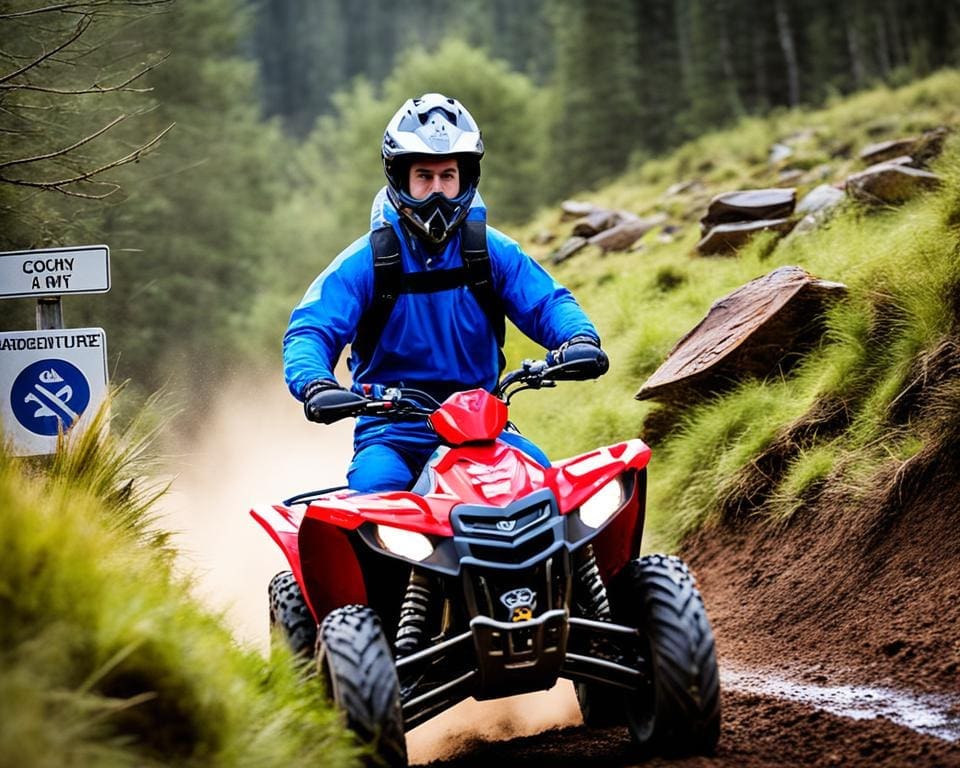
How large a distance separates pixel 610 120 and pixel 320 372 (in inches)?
1561

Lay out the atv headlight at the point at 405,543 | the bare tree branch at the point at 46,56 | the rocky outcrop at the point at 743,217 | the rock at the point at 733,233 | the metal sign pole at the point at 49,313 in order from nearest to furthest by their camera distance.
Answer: the atv headlight at the point at 405,543, the bare tree branch at the point at 46,56, the metal sign pole at the point at 49,313, the rock at the point at 733,233, the rocky outcrop at the point at 743,217

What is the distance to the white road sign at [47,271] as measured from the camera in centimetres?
780

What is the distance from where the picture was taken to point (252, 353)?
30438mm

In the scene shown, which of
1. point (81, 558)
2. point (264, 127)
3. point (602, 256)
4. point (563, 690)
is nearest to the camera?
point (81, 558)

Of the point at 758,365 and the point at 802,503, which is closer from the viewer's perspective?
the point at 802,503

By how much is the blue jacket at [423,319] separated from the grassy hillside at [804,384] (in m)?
2.38

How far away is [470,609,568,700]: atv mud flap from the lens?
4.20 meters

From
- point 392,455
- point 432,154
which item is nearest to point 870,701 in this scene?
point 392,455

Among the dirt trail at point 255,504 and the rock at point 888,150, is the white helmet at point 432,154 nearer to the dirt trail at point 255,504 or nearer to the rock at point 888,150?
the dirt trail at point 255,504

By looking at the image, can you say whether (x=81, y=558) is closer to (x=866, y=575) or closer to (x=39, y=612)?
(x=39, y=612)

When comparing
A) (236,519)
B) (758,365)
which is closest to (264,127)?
(236,519)

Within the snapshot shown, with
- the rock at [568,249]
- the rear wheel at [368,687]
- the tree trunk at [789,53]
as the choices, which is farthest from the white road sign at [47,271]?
the tree trunk at [789,53]

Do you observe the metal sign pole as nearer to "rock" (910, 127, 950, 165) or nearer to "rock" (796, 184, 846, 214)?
"rock" (796, 184, 846, 214)

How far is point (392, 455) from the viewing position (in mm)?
5137
